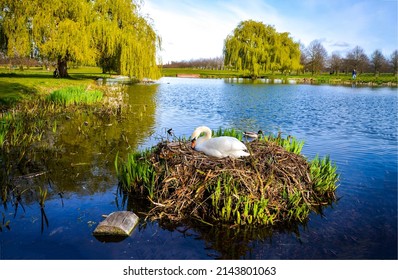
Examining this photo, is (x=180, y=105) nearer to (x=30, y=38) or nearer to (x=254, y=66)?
(x=30, y=38)

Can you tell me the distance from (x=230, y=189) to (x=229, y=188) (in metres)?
0.09

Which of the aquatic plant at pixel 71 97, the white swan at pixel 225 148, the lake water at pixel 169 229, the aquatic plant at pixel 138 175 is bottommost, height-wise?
the lake water at pixel 169 229

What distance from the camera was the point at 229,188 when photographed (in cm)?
610

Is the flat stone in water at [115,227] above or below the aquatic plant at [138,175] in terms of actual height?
below

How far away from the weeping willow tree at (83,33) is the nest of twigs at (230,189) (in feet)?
71.9

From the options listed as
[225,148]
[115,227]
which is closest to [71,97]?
[225,148]

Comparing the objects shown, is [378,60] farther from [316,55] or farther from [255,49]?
[255,49]

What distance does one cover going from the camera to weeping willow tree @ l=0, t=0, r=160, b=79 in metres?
24.8

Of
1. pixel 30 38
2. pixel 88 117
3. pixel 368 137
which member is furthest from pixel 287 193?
pixel 30 38

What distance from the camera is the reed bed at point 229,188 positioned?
20.1 ft

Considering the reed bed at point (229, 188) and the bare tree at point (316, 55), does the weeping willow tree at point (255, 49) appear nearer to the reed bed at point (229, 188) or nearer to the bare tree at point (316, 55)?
the bare tree at point (316, 55)

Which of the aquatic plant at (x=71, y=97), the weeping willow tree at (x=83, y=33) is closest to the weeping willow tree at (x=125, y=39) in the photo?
the weeping willow tree at (x=83, y=33)

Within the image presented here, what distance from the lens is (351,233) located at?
238 inches

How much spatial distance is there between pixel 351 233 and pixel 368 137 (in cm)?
996
